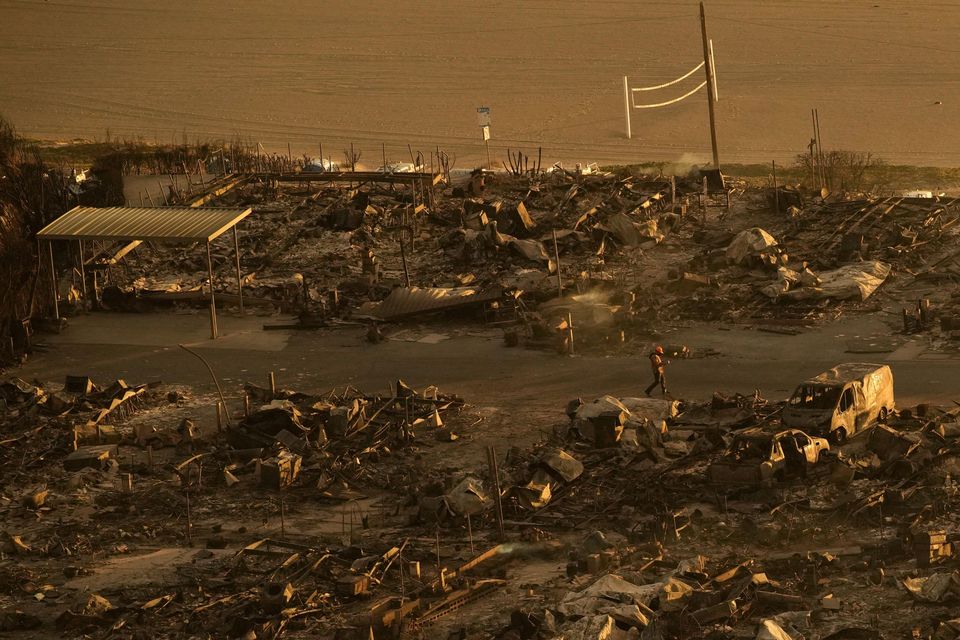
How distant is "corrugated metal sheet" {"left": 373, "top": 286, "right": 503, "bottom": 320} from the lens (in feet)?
122

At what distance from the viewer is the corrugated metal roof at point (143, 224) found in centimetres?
3878

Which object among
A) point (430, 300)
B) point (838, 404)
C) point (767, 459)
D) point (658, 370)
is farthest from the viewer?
point (430, 300)

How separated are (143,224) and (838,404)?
65.0ft

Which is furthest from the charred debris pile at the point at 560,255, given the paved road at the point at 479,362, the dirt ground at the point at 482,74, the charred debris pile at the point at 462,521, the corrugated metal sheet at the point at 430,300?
the dirt ground at the point at 482,74

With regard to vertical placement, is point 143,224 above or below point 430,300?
above

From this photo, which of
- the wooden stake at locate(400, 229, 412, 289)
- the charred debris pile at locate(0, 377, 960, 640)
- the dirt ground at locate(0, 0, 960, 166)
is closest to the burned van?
the charred debris pile at locate(0, 377, 960, 640)

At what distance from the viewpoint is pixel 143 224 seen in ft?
131

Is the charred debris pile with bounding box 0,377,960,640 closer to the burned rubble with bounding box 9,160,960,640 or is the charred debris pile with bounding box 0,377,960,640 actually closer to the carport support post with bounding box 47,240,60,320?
the burned rubble with bounding box 9,160,960,640

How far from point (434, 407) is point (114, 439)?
6.08 m

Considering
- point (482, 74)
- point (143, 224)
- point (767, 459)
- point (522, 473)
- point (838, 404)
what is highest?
point (482, 74)

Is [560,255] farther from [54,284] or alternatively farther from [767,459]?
[767,459]

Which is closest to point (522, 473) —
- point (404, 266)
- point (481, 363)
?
point (481, 363)

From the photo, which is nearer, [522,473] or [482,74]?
[522,473]

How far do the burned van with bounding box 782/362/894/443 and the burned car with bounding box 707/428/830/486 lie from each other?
994 mm
